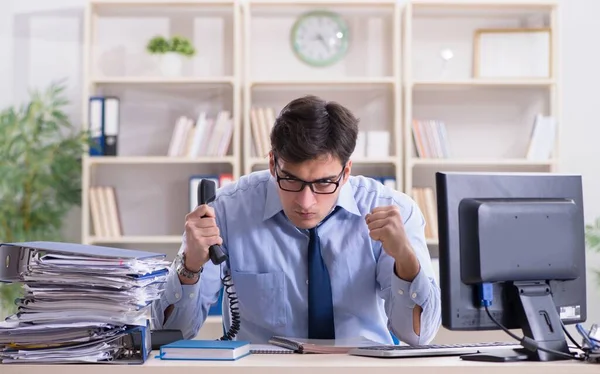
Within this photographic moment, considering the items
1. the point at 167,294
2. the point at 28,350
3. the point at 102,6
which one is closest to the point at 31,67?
the point at 102,6

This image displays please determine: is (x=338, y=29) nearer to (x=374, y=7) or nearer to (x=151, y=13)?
(x=374, y=7)

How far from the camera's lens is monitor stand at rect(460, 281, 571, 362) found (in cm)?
182

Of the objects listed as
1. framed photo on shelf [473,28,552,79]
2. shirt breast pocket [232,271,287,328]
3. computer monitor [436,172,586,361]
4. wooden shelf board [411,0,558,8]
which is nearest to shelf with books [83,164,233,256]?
wooden shelf board [411,0,558,8]

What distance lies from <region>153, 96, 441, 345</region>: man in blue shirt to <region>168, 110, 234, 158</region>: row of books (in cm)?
198

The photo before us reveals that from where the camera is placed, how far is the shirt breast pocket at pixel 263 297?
2260 mm

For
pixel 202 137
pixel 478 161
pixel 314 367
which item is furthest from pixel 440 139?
pixel 314 367

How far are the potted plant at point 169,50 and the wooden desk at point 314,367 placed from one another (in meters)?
2.89

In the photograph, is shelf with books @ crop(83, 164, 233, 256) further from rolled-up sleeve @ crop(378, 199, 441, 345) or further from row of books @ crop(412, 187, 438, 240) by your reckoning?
rolled-up sleeve @ crop(378, 199, 441, 345)

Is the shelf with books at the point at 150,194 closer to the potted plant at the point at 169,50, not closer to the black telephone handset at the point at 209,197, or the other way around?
the potted plant at the point at 169,50

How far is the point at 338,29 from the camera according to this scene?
4586 millimetres

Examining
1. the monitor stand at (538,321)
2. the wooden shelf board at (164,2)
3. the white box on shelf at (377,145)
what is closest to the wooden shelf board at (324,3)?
the wooden shelf board at (164,2)

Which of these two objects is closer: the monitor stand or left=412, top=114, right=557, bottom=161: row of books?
the monitor stand

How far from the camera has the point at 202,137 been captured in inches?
175

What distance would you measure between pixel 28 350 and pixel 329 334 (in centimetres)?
79
